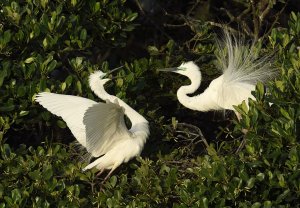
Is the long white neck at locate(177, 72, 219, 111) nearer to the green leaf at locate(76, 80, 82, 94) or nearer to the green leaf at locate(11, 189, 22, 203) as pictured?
the green leaf at locate(76, 80, 82, 94)

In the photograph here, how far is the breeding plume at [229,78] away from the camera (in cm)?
764

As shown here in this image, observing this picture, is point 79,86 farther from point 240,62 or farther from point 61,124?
point 240,62

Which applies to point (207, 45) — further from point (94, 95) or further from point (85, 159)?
point (85, 159)

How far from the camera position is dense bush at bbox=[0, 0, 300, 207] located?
18.8 feet

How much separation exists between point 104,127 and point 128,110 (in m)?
0.35

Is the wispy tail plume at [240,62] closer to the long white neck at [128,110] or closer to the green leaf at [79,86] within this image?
the long white neck at [128,110]

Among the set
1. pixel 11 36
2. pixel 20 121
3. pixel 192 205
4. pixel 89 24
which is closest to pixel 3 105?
pixel 20 121

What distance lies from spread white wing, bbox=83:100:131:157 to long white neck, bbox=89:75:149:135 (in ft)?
0.37

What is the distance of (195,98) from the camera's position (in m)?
7.96

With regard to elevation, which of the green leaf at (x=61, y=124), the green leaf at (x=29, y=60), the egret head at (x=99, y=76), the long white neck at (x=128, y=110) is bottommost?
the green leaf at (x=61, y=124)

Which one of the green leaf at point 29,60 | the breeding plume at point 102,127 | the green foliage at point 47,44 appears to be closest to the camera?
the breeding plume at point 102,127

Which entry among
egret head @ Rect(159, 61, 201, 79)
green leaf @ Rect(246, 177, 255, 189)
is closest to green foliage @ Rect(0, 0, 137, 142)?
egret head @ Rect(159, 61, 201, 79)

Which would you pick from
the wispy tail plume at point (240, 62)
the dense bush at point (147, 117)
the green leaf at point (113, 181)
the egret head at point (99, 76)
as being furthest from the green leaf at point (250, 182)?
the wispy tail plume at point (240, 62)

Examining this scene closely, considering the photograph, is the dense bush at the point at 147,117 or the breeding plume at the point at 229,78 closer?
the dense bush at the point at 147,117
